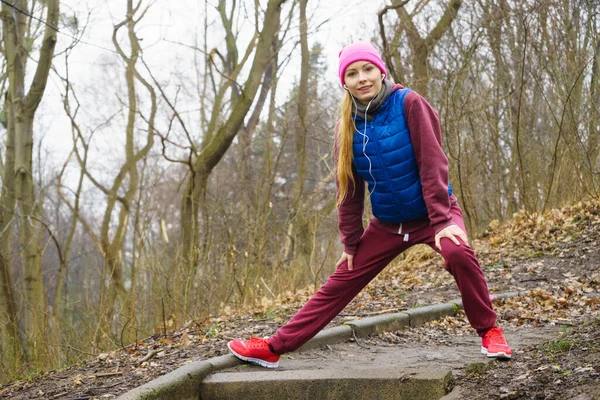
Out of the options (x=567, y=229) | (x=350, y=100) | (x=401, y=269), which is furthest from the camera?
(x=401, y=269)

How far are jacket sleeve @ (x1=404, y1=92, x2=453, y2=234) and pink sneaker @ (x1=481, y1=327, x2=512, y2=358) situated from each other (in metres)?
0.70

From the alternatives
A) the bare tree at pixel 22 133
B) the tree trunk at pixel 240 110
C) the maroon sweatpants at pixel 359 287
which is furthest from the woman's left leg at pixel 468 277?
the tree trunk at pixel 240 110

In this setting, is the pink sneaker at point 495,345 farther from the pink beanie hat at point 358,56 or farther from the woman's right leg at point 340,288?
the pink beanie hat at point 358,56

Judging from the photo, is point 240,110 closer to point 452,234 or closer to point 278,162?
point 278,162

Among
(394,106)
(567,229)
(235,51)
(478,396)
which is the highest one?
(235,51)

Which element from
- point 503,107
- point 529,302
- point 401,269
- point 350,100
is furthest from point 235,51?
point 350,100

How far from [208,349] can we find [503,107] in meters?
9.01

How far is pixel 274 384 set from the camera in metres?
3.96

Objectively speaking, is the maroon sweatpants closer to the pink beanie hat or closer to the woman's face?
the woman's face

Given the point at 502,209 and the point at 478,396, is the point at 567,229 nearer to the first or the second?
the point at 502,209

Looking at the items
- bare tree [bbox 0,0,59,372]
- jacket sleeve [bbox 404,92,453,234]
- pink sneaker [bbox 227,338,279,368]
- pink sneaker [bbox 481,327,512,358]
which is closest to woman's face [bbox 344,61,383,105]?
jacket sleeve [bbox 404,92,453,234]

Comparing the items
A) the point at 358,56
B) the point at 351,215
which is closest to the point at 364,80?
the point at 358,56

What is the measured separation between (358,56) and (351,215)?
3.13 feet

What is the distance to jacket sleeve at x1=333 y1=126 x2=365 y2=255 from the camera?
Answer: 436 cm
